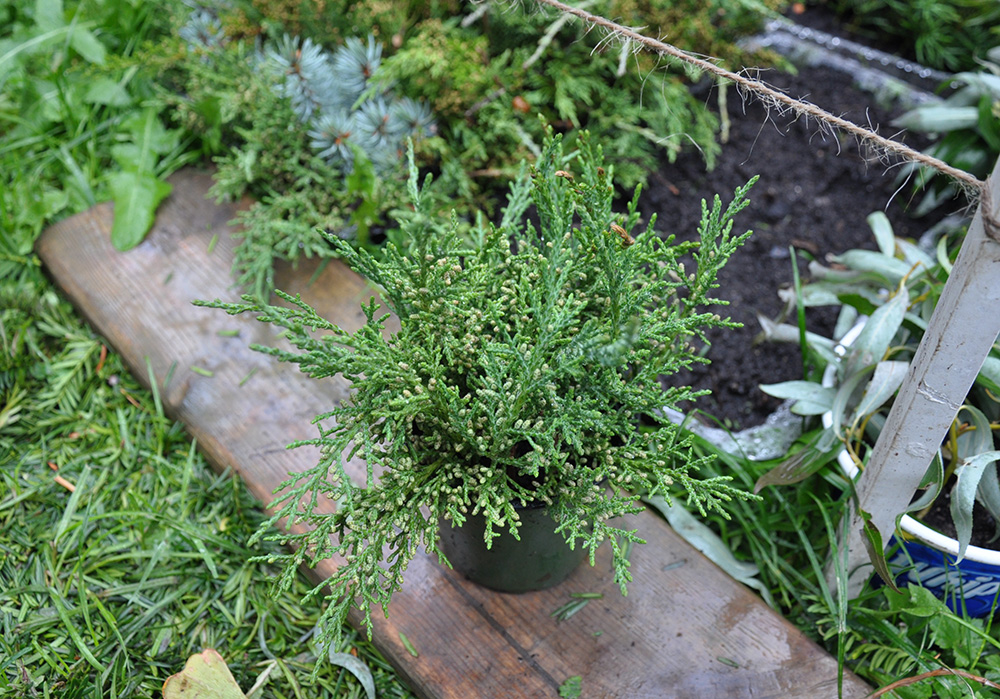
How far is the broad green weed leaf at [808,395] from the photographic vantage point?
5.97 feet

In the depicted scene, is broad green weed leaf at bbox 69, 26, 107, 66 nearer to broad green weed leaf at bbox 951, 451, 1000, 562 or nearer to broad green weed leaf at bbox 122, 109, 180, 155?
broad green weed leaf at bbox 122, 109, 180, 155

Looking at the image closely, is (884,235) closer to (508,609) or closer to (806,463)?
(806,463)

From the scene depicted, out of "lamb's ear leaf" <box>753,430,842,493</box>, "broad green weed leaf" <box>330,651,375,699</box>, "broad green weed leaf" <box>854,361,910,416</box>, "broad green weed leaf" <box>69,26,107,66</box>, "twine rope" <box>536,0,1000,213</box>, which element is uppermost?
"twine rope" <box>536,0,1000,213</box>

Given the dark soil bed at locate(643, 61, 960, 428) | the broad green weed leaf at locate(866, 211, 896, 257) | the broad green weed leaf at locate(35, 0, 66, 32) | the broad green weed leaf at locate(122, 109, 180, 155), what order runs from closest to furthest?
the broad green weed leaf at locate(866, 211, 896, 257), the dark soil bed at locate(643, 61, 960, 428), the broad green weed leaf at locate(122, 109, 180, 155), the broad green weed leaf at locate(35, 0, 66, 32)

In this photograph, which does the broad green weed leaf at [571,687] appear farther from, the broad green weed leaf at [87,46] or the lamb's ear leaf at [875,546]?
the broad green weed leaf at [87,46]

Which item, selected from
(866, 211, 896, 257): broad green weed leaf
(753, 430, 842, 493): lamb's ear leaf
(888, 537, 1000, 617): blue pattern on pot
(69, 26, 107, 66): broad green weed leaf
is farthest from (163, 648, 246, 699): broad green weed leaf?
(69, 26, 107, 66): broad green weed leaf

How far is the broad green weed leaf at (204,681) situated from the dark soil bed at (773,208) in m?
1.40

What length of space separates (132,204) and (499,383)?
179 centimetres

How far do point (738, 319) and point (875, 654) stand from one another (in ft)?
3.29

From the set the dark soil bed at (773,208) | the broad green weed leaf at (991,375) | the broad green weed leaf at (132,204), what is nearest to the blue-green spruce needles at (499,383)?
the broad green weed leaf at (991,375)

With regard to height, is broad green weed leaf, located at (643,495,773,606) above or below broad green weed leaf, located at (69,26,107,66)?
below

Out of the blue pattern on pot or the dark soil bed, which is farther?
the dark soil bed

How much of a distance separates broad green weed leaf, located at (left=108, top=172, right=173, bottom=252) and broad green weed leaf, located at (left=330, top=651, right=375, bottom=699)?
151 cm

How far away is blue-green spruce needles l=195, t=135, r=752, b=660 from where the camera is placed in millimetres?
1236
